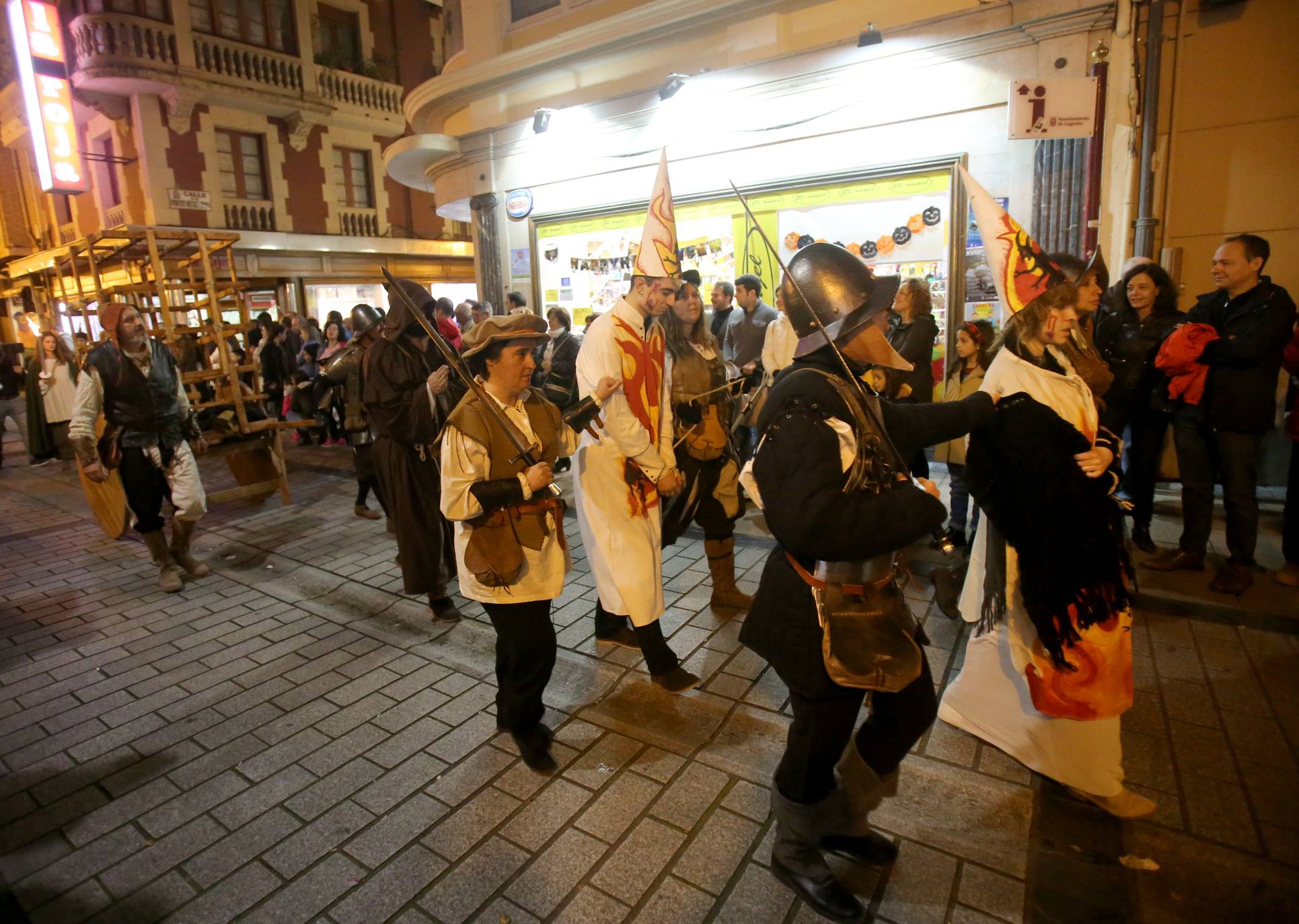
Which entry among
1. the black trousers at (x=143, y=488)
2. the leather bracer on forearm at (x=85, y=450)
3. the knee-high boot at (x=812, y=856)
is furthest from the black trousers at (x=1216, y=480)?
the leather bracer on forearm at (x=85, y=450)

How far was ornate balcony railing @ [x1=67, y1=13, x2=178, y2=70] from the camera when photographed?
1700cm

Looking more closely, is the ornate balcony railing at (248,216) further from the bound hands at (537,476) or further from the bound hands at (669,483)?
the bound hands at (537,476)

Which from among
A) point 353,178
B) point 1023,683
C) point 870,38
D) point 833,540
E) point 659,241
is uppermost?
point 353,178

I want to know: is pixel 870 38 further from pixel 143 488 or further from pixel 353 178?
pixel 353 178

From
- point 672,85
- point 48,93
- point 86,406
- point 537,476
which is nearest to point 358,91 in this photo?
point 48,93

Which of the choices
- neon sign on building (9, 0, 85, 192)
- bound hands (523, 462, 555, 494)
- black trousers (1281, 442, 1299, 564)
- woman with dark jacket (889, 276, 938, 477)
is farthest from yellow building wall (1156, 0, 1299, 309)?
neon sign on building (9, 0, 85, 192)

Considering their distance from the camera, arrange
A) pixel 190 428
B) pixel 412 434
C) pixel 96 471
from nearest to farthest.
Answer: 1. pixel 412 434
2. pixel 96 471
3. pixel 190 428

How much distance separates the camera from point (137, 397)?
Result: 5328 millimetres

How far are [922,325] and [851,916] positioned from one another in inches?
172

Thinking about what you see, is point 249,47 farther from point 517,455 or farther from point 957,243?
point 517,455

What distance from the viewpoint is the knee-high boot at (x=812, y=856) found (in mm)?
2217

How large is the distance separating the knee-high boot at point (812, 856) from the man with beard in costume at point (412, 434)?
2.99m

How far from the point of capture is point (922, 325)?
550 centimetres

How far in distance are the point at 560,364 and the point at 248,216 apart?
1658 cm
